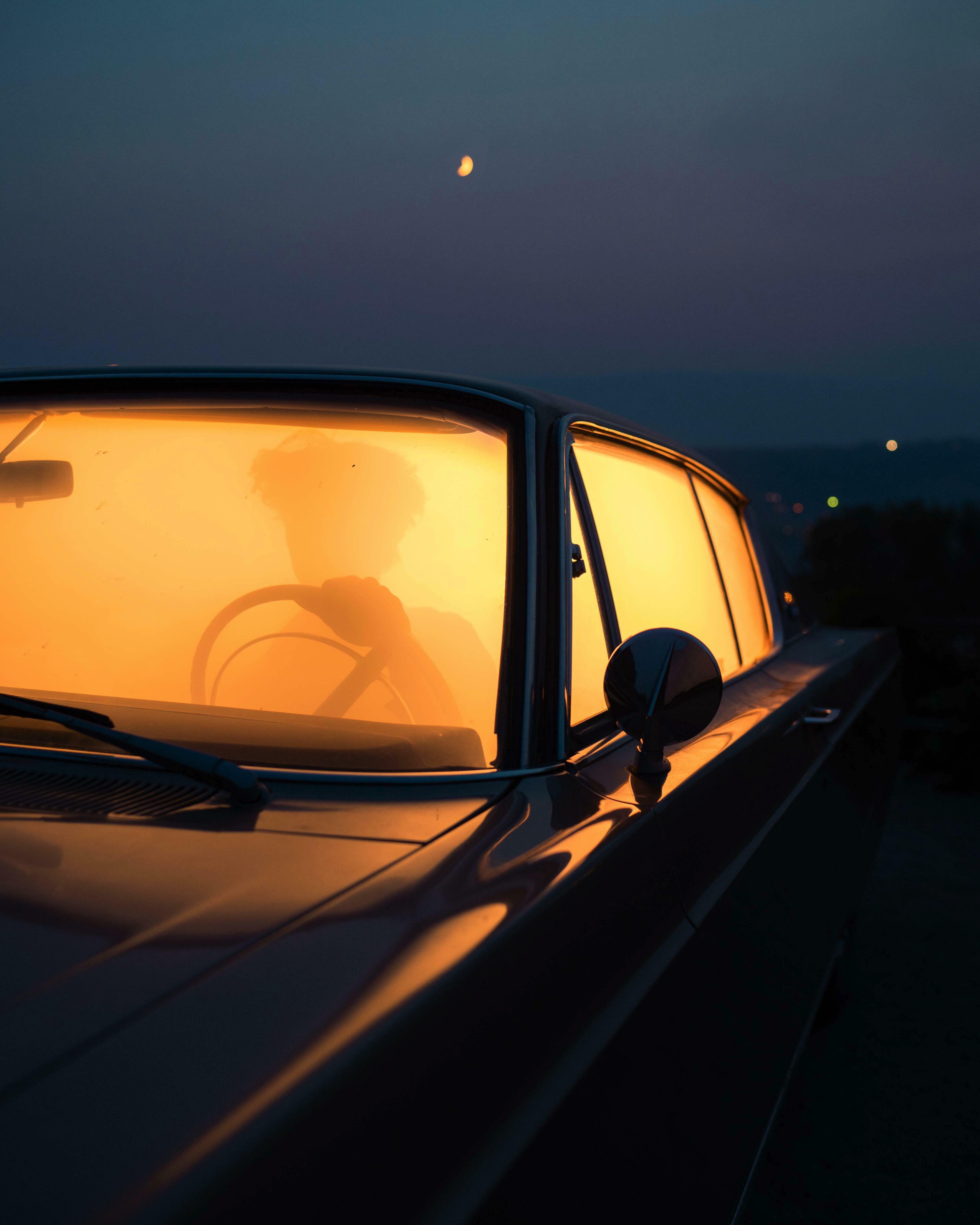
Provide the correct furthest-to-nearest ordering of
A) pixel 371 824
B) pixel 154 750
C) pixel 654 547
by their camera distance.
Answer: pixel 654 547 → pixel 154 750 → pixel 371 824

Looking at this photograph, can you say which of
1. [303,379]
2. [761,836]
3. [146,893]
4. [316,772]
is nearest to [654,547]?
[761,836]

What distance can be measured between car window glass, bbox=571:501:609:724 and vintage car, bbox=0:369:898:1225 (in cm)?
1

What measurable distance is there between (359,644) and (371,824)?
0.43m

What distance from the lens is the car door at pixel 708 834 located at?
4.23ft

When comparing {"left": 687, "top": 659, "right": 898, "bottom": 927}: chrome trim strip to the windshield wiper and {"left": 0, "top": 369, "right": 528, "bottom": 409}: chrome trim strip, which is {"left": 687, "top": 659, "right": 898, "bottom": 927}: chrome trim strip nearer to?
the windshield wiper

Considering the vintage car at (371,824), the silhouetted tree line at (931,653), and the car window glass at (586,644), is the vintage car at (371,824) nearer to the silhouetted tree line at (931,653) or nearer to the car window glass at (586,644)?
the car window glass at (586,644)

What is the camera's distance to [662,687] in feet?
4.90

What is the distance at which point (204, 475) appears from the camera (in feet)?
6.02

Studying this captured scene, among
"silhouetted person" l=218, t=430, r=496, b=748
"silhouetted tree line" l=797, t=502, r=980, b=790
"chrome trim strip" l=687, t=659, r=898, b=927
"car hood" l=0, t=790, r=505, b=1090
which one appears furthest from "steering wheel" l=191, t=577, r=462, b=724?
"silhouetted tree line" l=797, t=502, r=980, b=790

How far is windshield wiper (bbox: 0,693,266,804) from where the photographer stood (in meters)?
1.33

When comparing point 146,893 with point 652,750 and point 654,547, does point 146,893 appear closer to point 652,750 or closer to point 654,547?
point 652,750

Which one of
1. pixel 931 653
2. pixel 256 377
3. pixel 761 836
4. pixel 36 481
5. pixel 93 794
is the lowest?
pixel 931 653

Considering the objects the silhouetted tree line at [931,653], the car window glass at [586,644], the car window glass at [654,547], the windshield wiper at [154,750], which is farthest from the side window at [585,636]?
the silhouetted tree line at [931,653]

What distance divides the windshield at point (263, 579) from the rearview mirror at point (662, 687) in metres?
0.20
